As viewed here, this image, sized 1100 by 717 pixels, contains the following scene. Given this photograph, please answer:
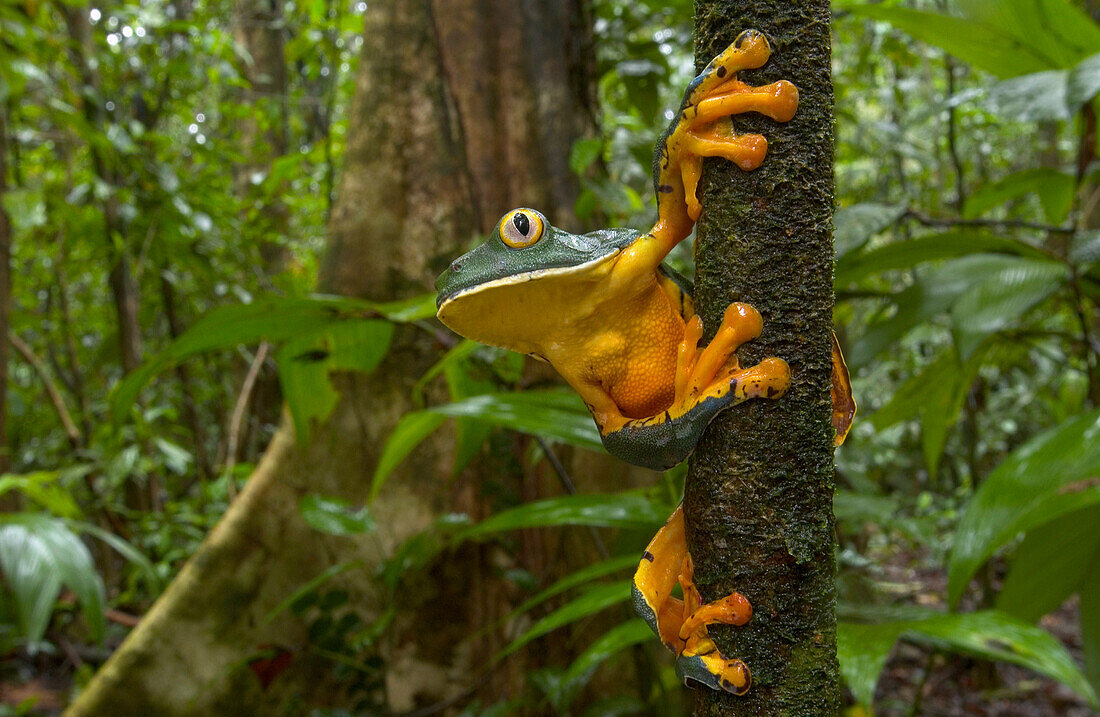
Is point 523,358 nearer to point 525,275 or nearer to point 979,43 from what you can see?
point 525,275

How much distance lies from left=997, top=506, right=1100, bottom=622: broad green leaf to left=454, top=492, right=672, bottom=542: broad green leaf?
35.9 inches

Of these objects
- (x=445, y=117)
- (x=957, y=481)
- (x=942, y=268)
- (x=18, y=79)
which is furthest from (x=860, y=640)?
(x=957, y=481)

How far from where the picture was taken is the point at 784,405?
68 centimetres

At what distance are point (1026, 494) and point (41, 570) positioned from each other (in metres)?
3.00

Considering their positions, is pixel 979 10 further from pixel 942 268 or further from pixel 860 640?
pixel 860 640

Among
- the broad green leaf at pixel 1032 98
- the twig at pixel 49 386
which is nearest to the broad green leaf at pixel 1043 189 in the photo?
the broad green leaf at pixel 1032 98

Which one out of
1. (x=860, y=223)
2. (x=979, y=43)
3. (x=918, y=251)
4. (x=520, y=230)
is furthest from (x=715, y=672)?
(x=979, y=43)

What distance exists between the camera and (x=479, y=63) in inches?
114

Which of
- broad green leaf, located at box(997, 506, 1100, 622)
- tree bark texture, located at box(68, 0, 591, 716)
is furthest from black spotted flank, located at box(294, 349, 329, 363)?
broad green leaf, located at box(997, 506, 1100, 622)

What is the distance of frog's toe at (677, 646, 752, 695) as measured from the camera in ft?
2.26

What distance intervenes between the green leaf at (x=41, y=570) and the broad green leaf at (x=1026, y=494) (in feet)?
8.97

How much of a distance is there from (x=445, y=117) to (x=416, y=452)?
1279mm

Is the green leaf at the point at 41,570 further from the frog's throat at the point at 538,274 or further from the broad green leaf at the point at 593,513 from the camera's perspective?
the frog's throat at the point at 538,274

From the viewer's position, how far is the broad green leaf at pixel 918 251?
6.33ft
